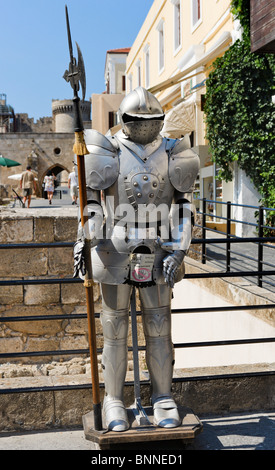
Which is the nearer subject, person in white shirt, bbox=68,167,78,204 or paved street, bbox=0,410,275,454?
paved street, bbox=0,410,275,454

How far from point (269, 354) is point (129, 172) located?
2.94 m

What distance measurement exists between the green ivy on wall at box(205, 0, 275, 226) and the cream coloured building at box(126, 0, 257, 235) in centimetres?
37

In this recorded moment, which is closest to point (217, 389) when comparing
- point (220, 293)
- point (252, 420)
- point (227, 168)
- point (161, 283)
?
point (252, 420)

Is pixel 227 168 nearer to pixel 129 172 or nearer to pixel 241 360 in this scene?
pixel 241 360

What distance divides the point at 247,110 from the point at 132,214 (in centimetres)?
852

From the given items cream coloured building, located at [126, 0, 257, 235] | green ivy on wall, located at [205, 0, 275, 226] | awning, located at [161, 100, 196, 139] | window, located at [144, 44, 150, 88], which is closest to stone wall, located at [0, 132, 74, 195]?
window, located at [144, 44, 150, 88]

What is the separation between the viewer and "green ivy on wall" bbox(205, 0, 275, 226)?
10.1m

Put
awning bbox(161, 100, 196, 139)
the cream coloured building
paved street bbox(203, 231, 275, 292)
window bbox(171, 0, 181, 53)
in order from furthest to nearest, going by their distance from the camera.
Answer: window bbox(171, 0, 181, 53) < awning bbox(161, 100, 196, 139) < the cream coloured building < paved street bbox(203, 231, 275, 292)

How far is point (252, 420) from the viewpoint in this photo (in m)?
3.10

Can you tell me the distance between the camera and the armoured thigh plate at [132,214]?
2.56 meters

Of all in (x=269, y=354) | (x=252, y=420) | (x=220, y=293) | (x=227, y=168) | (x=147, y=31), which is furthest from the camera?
(x=147, y=31)

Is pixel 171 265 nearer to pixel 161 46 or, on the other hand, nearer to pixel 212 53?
pixel 212 53

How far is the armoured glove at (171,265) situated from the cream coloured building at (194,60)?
806 cm

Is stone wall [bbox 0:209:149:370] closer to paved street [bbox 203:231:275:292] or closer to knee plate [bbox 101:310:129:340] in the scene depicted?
paved street [bbox 203:231:275:292]
